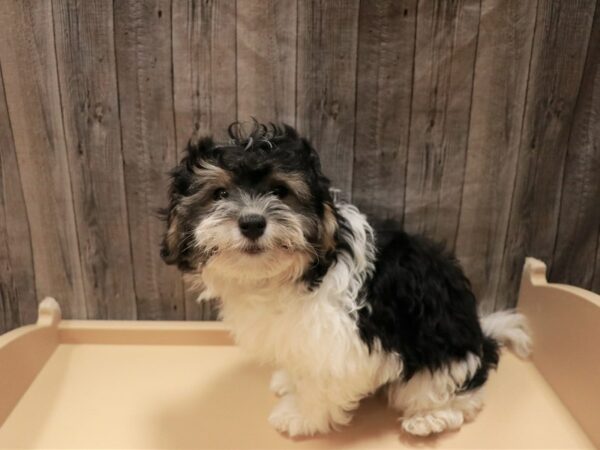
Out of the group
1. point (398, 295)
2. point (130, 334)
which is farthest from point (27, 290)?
point (398, 295)

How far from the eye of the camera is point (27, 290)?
7.06ft

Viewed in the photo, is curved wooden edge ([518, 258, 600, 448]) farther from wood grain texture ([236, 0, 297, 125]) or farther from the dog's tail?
wood grain texture ([236, 0, 297, 125])

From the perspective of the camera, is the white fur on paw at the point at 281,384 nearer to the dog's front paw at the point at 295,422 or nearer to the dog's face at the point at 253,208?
the dog's front paw at the point at 295,422

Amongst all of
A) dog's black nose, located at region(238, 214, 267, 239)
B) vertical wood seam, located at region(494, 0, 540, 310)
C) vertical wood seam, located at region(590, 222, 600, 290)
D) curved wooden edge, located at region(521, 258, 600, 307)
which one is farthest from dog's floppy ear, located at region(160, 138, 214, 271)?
vertical wood seam, located at region(590, 222, 600, 290)

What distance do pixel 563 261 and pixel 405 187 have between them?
68 centimetres

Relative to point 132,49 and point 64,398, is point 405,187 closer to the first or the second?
point 132,49

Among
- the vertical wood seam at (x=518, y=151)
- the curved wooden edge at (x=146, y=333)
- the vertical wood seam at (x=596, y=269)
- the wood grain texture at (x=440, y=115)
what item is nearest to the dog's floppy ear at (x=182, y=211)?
the curved wooden edge at (x=146, y=333)

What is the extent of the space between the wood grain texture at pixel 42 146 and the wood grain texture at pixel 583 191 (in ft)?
5.89

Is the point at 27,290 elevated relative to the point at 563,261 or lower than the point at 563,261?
lower

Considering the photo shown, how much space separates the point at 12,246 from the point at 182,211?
1002 mm

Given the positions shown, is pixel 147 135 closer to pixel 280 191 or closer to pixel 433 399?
pixel 280 191

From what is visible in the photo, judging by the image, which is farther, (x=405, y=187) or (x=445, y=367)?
(x=405, y=187)

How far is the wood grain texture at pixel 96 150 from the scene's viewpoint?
5.90 feet

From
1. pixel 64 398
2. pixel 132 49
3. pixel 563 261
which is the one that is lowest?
pixel 64 398
